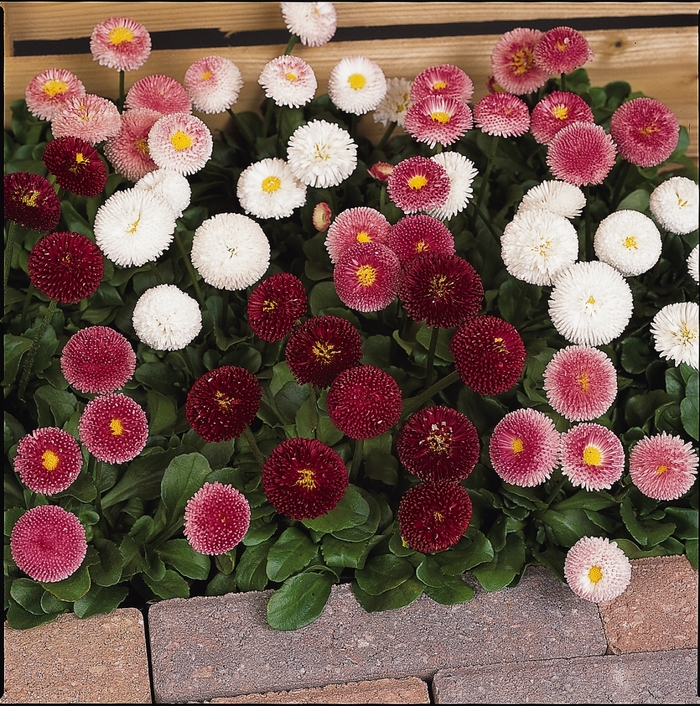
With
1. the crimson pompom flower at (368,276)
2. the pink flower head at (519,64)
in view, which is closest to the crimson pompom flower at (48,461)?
the crimson pompom flower at (368,276)

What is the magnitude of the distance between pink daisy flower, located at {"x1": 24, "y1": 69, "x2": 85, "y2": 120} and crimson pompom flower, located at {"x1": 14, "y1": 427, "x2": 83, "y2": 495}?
2.11ft

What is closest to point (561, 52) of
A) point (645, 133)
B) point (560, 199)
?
point (645, 133)

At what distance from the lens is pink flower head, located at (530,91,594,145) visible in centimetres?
140

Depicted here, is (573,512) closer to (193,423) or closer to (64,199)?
(193,423)

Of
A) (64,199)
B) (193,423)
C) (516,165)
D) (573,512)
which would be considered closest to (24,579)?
(193,423)

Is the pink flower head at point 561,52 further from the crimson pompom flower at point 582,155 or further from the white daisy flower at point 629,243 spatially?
the white daisy flower at point 629,243

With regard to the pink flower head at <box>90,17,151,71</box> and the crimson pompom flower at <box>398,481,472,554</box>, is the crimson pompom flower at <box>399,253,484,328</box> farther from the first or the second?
the pink flower head at <box>90,17,151,71</box>

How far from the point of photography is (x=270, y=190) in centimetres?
135

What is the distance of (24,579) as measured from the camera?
3.75ft

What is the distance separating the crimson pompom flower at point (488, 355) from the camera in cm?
102

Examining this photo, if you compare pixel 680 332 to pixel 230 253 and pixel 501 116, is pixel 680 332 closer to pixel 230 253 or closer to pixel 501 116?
pixel 501 116

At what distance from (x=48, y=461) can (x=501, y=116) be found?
0.91 meters

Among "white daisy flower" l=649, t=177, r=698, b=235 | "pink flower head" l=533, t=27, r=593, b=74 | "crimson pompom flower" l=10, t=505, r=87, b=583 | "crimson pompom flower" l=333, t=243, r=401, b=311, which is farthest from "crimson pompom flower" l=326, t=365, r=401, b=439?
"pink flower head" l=533, t=27, r=593, b=74

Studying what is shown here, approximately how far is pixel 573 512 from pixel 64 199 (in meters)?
1.02
